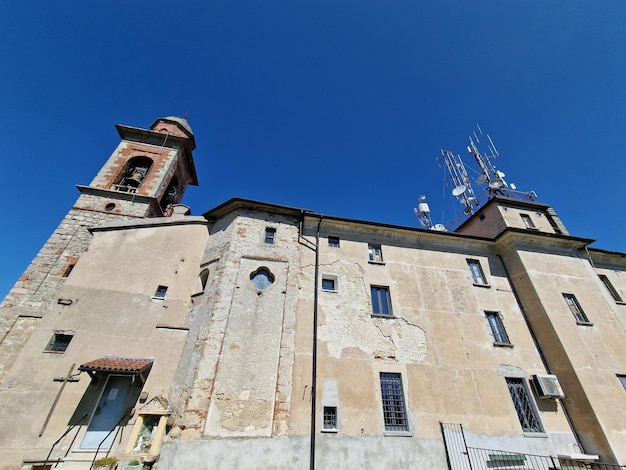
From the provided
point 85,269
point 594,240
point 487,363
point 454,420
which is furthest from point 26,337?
point 594,240

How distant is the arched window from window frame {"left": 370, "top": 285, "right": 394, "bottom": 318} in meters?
4.89

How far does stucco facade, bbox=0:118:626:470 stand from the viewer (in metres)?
9.38

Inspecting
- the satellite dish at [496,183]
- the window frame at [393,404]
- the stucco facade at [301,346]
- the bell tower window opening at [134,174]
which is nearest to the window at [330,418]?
the stucco facade at [301,346]

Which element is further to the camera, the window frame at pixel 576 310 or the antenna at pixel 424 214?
the antenna at pixel 424 214

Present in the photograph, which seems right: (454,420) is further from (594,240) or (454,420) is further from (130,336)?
(594,240)

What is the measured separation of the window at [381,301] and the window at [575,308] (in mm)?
9310

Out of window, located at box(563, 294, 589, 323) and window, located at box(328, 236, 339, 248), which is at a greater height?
window, located at box(328, 236, 339, 248)

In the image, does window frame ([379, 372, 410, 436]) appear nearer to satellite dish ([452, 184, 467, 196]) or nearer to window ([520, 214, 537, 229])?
window ([520, 214, 537, 229])

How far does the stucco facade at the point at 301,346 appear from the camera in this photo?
9.38 meters

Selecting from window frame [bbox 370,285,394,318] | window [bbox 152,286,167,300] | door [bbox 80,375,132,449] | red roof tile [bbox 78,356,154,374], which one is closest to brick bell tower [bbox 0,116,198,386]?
red roof tile [bbox 78,356,154,374]

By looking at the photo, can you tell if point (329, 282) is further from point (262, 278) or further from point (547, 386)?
point (547, 386)

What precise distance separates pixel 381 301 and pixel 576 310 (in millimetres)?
10095

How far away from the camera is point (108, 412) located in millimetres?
9633

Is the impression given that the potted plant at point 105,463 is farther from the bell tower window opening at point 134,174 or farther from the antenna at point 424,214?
the antenna at point 424,214
